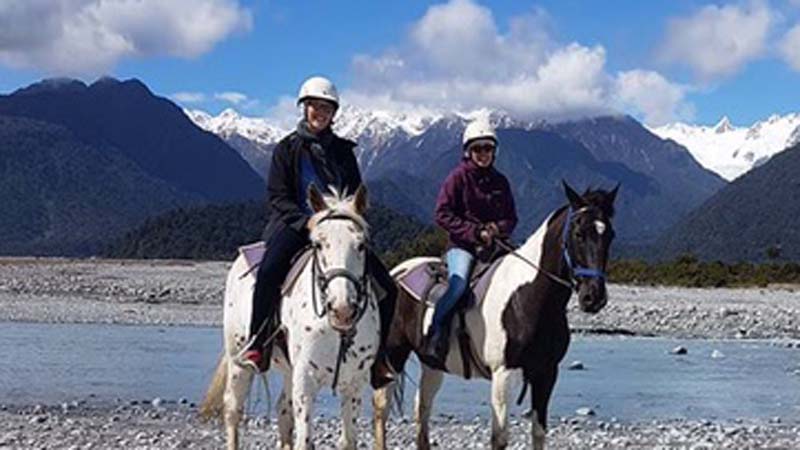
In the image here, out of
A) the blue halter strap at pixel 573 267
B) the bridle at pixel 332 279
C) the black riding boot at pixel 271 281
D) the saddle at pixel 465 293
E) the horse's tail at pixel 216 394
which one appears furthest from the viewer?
the horse's tail at pixel 216 394

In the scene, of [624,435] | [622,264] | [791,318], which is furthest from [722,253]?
[624,435]

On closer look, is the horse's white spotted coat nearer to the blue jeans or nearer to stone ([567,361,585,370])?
the blue jeans

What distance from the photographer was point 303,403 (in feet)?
25.7

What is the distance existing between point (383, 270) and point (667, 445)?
5551 millimetres

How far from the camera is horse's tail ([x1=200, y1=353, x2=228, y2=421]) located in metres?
9.88

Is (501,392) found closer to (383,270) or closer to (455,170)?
(383,270)

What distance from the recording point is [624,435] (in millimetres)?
13758

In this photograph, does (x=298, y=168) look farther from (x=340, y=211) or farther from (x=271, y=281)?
(x=340, y=211)

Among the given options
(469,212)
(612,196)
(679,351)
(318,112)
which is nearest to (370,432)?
(469,212)

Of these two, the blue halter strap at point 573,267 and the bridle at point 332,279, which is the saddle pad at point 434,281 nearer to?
the blue halter strap at point 573,267

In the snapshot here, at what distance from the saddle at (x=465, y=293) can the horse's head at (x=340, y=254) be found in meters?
2.03

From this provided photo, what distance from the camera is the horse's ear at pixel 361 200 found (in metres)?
7.91

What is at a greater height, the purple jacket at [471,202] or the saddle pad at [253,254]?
the purple jacket at [471,202]

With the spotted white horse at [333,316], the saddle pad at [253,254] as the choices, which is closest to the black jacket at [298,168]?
the saddle pad at [253,254]
